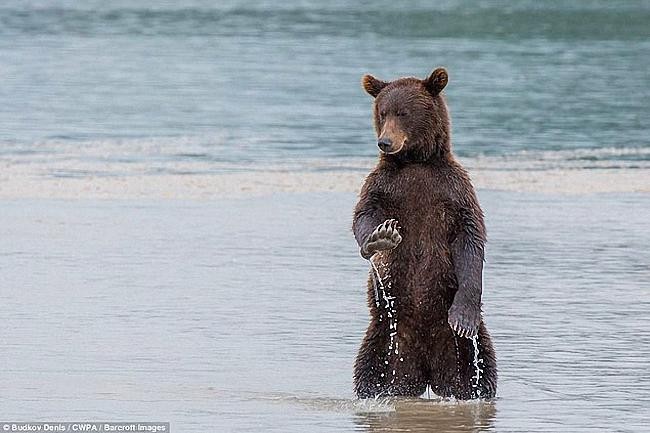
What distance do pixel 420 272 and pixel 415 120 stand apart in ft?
2.00

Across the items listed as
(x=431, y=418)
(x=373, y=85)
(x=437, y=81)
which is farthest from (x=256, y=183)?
(x=431, y=418)

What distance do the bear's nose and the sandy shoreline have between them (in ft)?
20.4

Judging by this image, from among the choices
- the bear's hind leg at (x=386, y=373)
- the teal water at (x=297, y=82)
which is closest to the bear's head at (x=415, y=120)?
the bear's hind leg at (x=386, y=373)

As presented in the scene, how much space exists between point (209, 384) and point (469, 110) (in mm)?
14724

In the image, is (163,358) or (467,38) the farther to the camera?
(467,38)

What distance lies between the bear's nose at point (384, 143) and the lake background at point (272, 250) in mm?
1013

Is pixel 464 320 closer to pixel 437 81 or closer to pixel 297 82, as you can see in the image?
pixel 437 81

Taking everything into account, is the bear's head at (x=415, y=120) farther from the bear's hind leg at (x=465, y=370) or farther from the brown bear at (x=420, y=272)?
the bear's hind leg at (x=465, y=370)

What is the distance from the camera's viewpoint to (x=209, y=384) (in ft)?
24.4

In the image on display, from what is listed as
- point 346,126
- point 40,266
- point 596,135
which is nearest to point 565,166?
point 596,135

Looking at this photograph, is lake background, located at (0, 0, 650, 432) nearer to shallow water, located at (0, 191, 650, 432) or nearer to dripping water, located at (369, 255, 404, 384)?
shallow water, located at (0, 191, 650, 432)

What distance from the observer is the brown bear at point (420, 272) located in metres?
7.14

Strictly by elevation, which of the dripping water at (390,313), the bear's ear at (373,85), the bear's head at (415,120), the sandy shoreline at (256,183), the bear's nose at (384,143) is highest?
the sandy shoreline at (256,183)

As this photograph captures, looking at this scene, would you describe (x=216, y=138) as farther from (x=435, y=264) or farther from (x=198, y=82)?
(x=435, y=264)
